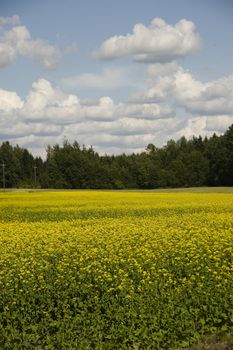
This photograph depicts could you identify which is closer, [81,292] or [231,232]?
[81,292]

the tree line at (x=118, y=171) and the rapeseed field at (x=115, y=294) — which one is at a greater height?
the tree line at (x=118, y=171)

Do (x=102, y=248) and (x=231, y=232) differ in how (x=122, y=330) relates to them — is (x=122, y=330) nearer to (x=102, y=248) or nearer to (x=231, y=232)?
(x=102, y=248)

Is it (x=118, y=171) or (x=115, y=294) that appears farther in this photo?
(x=118, y=171)

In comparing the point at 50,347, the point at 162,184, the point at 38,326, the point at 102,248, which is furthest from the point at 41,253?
the point at 162,184

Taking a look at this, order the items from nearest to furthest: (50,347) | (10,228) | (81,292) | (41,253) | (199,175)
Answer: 1. (50,347)
2. (81,292)
3. (41,253)
4. (10,228)
5. (199,175)

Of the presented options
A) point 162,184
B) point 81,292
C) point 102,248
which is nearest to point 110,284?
point 81,292

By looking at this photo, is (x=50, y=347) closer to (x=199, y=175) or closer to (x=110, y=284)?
(x=110, y=284)

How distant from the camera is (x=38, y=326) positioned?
9898 millimetres

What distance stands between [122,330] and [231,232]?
29.6 ft

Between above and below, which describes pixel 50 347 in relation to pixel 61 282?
below

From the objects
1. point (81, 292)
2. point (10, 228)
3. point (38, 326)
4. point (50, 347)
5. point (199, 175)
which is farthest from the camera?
point (199, 175)

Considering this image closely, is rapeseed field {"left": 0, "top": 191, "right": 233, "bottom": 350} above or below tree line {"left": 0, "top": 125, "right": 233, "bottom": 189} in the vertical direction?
below

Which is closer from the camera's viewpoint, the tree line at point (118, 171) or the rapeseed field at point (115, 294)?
the rapeseed field at point (115, 294)

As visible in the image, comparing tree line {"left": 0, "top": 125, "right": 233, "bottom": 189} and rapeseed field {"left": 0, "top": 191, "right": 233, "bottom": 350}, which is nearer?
rapeseed field {"left": 0, "top": 191, "right": 233, "bottom": 350}
